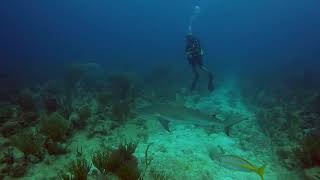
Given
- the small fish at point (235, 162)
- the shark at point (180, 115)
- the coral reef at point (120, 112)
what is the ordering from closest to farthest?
the small fish at point (235, 162) < the shark at point (180, 115) < the coral reef at point (120, 112)

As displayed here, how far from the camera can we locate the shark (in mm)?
7559

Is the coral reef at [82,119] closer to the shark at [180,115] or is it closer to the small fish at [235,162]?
the shark at [180,115]

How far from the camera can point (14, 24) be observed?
13975cm

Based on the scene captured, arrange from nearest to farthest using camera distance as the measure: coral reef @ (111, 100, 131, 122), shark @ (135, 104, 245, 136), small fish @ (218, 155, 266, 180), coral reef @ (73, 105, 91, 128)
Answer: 1. small fish @ (218, 155, 266, 180)
2. shark @ (135, 104, 245, 136)
3. coral reef @ (73, 105, 91, 128)
4. coral reef @ (111, 100, 131, 122)

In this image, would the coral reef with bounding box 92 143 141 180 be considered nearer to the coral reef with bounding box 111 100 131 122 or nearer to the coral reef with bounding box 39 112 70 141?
the coral reef with bounding box 39 112 70 141

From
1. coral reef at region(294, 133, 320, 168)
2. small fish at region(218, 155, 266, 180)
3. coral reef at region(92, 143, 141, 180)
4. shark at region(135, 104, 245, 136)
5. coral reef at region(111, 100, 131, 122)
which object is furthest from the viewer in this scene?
coral reef at region(111, 100, 131, 122)

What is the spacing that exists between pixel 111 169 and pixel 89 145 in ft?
7.43

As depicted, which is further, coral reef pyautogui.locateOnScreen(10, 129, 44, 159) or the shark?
the shark

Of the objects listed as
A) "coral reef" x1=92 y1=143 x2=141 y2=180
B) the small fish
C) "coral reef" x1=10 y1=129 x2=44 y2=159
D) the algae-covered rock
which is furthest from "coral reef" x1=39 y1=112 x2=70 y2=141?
the algae-covered rock

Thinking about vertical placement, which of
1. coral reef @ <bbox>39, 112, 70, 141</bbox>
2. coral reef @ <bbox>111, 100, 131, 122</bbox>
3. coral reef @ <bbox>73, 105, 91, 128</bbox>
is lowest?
coral reef @ <bbox>39, 112, 70, 141</bbox>

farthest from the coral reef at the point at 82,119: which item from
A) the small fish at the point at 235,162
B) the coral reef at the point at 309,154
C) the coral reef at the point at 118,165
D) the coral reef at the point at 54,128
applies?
the coral reef at the point at 309,154

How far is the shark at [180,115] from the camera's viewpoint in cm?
756

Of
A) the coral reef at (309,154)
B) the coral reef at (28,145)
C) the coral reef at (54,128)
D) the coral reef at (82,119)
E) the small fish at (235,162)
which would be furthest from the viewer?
A: the coral reef at (82,119)

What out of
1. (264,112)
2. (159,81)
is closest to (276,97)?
(264,112)
